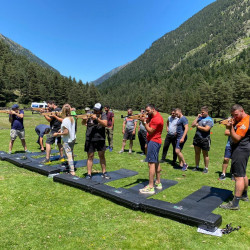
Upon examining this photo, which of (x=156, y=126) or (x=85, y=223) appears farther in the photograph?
(x=156, y=126)

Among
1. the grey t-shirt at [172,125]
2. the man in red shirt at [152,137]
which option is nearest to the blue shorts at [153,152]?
the man in red shirt at [152,137]

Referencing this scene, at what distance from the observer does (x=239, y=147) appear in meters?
5.36

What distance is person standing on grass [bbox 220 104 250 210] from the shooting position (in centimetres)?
522

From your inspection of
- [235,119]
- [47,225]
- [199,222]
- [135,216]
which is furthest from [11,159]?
[235,119]

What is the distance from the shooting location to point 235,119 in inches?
211

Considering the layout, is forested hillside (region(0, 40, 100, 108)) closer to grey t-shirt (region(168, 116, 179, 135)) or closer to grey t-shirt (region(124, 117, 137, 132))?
grey t-shirt (region(124, 117, 137, 132))

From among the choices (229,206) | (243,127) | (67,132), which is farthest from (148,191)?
(67,132)

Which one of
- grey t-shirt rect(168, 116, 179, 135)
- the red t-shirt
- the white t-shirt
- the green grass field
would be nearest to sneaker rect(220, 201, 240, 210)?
the green grass field

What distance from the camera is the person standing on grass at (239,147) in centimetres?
522

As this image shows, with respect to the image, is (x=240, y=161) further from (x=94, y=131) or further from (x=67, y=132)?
(x=67, y=132)

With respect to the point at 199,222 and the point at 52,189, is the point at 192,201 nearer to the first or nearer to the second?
the point at 199,222

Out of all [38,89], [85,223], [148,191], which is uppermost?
[38,89]

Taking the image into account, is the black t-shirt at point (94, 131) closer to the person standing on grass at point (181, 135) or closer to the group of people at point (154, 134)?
the group of people at point (154, 134)

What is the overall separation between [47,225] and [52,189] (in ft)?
6.57
